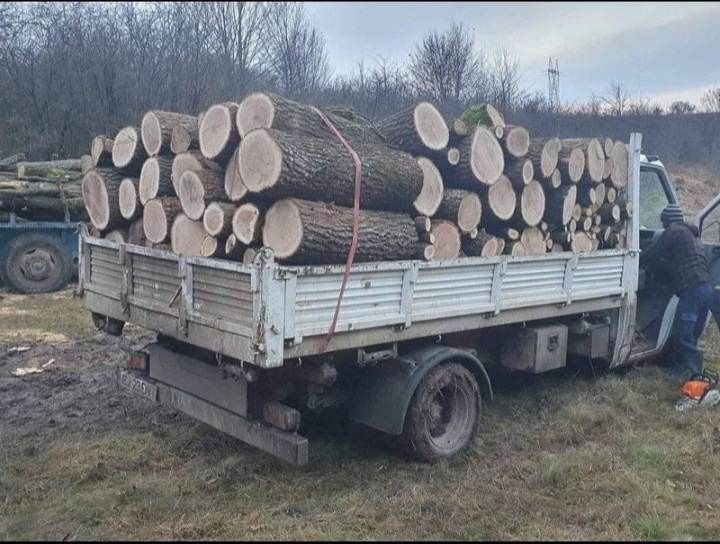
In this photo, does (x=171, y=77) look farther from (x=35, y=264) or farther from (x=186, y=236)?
(x=186, y=236)

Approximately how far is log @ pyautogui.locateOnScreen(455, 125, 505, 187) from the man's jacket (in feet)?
6.54

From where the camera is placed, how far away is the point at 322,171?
15.0 ft

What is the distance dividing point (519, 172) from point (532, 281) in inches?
38.7

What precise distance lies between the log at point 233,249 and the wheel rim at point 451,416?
1646mm

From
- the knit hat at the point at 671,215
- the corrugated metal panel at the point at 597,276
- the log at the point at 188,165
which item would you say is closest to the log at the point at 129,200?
the log at the point at 188,165

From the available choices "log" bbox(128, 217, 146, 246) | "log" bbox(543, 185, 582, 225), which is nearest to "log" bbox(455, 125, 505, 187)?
"log" bbox(543, 185, 582, 225)

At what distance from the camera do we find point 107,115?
1922cm

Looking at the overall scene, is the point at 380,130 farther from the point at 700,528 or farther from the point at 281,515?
the point at 700,528

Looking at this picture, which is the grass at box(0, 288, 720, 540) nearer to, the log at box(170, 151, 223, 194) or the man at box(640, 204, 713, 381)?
the man at box(640, 204, 713, 381)

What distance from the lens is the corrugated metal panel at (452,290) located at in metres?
4.58

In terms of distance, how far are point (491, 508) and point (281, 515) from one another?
3.92 ft

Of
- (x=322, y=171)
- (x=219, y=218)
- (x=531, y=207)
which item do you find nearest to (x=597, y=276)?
(x=531, y=207)

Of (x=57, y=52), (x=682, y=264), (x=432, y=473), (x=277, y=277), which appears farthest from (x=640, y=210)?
(x=57, y=52)

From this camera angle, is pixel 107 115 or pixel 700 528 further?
pixel 107 115
